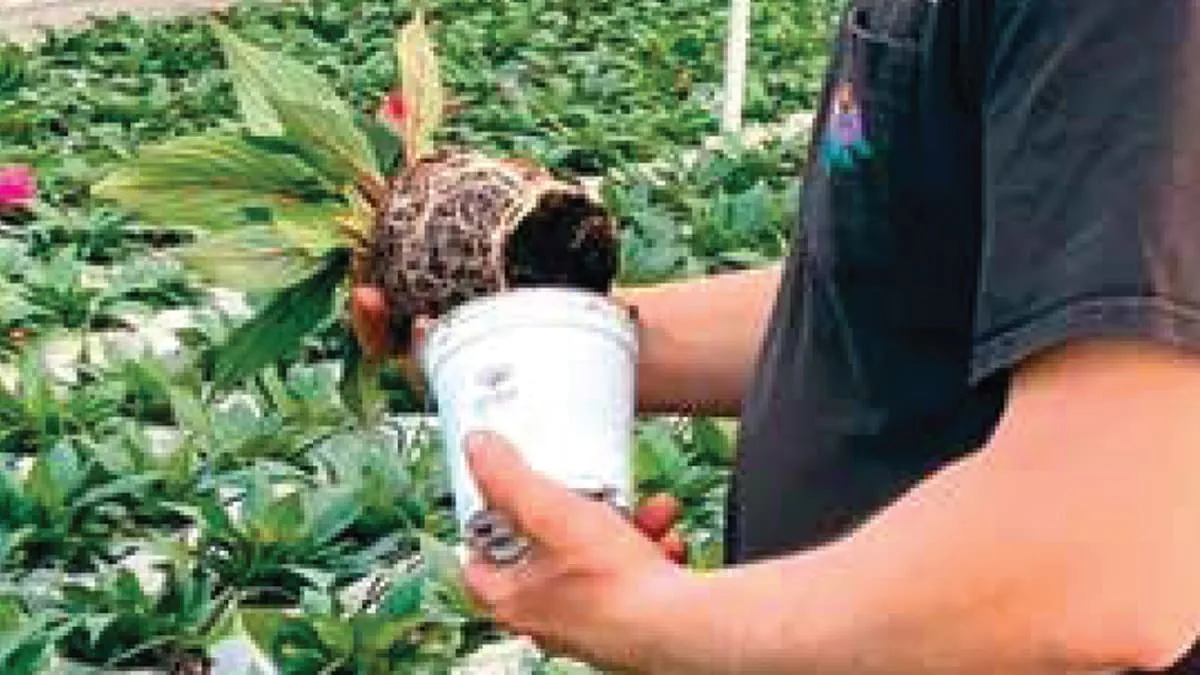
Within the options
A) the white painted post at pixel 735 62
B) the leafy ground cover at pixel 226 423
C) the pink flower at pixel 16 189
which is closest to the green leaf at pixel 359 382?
the leafy ground cover at pixel 226 423

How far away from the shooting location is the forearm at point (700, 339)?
209cm

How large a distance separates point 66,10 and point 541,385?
1086 centimetres

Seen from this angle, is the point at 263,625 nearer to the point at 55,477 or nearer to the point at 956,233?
the point at 55,477

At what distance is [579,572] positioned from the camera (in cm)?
156

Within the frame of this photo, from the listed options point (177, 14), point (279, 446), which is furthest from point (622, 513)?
point (177, 14)

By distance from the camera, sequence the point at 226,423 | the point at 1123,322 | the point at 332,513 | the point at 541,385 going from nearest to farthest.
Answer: the point at 1123,322
the point at 541,385
the point at 332,513
the point at 226,423

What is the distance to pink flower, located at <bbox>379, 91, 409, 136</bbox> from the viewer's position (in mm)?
2268

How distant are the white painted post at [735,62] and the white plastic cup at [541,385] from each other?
6.32 meters

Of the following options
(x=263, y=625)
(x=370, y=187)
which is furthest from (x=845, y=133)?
(x=263, y=625)

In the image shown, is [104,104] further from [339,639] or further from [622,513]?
[622,513]

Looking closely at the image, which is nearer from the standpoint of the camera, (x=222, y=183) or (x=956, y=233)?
(x=956, y=233)

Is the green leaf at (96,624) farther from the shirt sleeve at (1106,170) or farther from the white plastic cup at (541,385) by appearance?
the shirt sleeve at (1106,170)

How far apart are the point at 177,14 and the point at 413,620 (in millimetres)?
8665

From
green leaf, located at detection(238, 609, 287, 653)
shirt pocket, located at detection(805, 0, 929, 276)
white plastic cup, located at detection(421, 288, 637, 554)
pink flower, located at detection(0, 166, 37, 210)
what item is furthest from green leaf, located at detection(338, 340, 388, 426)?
pink flower, located at detection(0, 166, 37, 210)
